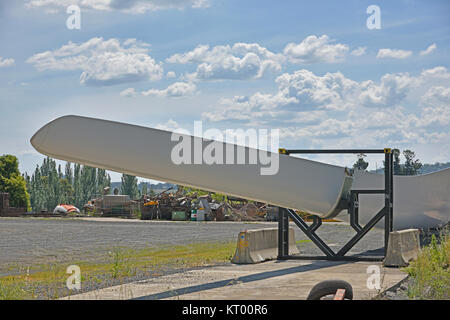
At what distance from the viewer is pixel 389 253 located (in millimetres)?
14758

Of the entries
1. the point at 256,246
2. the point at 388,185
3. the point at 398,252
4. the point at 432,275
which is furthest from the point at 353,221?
the point at 432,275

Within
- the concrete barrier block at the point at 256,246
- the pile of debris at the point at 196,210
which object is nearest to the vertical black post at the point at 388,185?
the concrete barrier block at the point at 256,246

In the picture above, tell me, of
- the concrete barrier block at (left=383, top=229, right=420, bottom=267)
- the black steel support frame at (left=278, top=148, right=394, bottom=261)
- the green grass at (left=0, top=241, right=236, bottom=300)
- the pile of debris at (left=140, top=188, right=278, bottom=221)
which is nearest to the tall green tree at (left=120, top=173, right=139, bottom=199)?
the pile of debris at (left=140, top=188, right=278, bottom=221)

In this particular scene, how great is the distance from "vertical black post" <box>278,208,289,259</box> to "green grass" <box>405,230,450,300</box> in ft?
11.0

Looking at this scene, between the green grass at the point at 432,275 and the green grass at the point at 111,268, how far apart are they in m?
4.91

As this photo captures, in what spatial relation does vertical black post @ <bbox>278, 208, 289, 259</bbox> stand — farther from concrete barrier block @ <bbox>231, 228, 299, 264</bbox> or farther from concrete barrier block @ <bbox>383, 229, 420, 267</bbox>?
concrete barrier block @ <bbox>383, 229, 420, 267</bbox>

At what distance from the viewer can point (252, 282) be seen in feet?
38.1

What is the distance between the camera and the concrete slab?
32.8 ft

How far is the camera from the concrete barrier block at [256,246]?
15.4 meters

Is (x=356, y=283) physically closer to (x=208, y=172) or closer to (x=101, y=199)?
(x=208, y=172)

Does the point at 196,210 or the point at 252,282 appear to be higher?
the point at 252,282

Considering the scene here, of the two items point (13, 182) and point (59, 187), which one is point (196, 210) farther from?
point (59, 187)

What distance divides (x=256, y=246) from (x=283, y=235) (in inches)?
36.6

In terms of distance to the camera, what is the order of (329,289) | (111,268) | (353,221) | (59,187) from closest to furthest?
1. (329,289)
2. (111,268)
3. (353,221)
4. (59,187)
